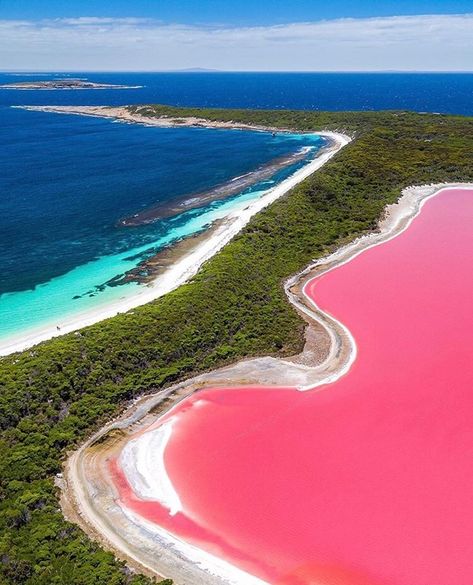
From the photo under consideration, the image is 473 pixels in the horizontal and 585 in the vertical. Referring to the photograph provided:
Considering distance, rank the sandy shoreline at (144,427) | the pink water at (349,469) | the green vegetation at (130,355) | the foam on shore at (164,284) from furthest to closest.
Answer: the foam on shore at (164,284) < the pink water at (349,469) < the green vegetation at (130,355) < the sandy shoreline at (144,427)

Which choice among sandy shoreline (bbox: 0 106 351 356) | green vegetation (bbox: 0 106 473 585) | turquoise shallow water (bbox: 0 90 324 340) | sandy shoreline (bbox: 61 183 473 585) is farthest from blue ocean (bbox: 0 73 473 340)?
sandy shoreline (bbox: 61 183 473 585)

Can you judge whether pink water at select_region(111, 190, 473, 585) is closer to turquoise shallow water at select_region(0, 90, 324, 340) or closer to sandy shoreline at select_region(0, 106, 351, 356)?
sandy shoreline at select_region(0, 106, 351, 356)

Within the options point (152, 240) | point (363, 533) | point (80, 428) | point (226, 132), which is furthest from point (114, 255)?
point (226, 132)

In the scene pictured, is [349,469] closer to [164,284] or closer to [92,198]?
[164,284]

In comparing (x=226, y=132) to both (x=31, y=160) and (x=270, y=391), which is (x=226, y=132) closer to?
(x=31, y=160)

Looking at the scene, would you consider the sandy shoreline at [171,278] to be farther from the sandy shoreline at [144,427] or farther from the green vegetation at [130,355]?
the sandy shoreline at [144,427]

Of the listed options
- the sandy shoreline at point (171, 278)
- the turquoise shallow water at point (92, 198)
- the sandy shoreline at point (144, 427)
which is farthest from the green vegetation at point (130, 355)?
the turquoise shallow water at point (92, 198)

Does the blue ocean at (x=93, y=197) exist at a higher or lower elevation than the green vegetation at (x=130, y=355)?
higher
